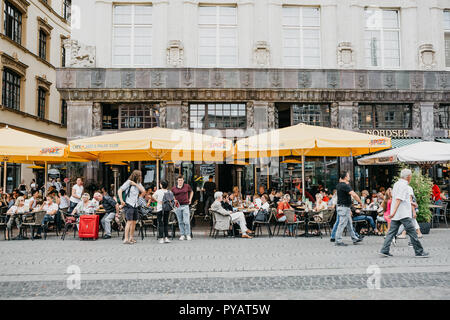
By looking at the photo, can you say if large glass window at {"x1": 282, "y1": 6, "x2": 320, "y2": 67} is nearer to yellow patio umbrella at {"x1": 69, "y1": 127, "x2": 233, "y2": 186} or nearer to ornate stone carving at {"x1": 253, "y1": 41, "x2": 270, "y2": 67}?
ornate stone carving at {"x1": 253, "y1": 41, "x2": 270, "y2": 67}

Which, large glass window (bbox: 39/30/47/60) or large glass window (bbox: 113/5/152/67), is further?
large glass window (bbox: 39/30/47/60)

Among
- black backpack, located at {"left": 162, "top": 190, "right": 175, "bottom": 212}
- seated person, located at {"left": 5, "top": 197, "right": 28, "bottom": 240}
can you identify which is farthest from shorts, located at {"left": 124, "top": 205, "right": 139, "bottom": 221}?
seated person, located at {"left": 5, "top": 197, "right": 28, "bottom": 240}

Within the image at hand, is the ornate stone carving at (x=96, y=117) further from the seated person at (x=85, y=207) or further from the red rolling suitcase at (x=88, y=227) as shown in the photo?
the red rolling suitcase at (x=88, y=227)

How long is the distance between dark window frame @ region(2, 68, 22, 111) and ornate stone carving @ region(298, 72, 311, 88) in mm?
18029

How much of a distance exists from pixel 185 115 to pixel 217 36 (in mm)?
4100

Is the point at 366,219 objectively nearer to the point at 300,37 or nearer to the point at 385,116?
the point at 385,116

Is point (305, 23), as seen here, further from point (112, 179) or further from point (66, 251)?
point (66, 251)

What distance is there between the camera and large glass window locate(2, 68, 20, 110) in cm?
2397

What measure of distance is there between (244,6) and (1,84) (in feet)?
50.6

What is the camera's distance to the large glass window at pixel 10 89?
24.0 metres

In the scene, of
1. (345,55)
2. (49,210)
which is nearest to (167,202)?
(49,210)

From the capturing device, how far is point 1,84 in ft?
76.3

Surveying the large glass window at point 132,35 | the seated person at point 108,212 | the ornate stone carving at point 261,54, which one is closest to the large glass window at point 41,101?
the large glass window at point 132,35
